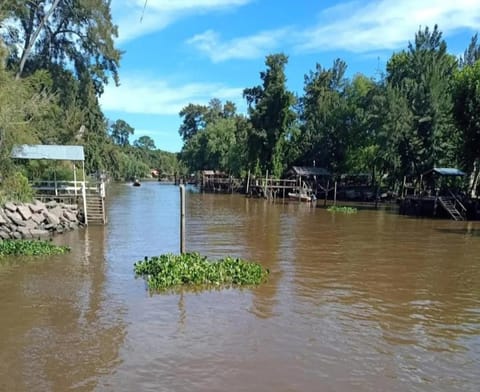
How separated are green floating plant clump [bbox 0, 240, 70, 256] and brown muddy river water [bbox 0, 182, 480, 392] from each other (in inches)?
32.5

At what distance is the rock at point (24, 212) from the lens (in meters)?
21.0

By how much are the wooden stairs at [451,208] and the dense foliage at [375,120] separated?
326 centimetres

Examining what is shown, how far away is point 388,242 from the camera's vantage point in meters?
21.8

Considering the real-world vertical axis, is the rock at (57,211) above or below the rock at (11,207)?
below

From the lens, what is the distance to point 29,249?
54.9ft

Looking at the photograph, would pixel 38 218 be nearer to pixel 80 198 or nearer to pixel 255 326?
pixel 80 198

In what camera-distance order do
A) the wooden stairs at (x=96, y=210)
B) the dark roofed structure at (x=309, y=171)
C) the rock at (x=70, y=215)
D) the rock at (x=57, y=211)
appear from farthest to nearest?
the dark roofed structure at (x=309, y=171), the wooden stairs at (x=96, y=210), the rock at (x=70, y=215), the rock at (x=57, y=211)

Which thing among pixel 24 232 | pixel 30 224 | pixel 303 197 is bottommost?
pixel 24 232

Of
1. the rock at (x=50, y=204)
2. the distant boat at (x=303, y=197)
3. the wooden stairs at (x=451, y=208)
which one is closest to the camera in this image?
the rock at (x=50, y=204)

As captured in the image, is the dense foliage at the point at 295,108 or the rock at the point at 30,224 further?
the dense foliage at the point at 295,108

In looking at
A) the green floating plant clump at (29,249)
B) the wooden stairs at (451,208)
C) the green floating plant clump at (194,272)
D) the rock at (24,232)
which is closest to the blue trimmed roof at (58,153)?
the rock at (24,232)

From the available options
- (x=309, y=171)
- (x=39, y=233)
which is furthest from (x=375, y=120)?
(x=39, y=233)

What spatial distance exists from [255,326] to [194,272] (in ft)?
12.0

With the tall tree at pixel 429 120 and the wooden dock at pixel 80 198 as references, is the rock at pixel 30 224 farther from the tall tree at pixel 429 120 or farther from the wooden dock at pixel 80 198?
the tall tree at pixel 429 120
